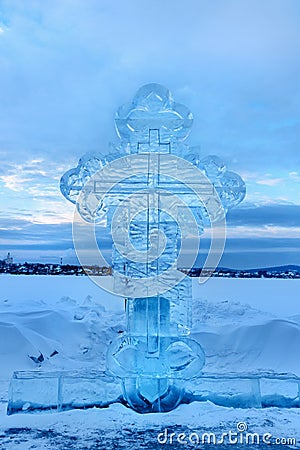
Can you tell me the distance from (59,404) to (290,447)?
1.81 m

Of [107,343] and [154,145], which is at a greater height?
[154,145]

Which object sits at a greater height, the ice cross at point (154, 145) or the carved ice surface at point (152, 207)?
the ice cross at point (154, 145)

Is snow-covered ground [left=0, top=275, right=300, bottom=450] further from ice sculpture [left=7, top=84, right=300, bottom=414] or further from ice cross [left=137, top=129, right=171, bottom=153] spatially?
ice cross [left=137, top=129, right=171, bottom=153]

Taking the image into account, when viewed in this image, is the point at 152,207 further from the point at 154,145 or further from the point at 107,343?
the point at 107,343

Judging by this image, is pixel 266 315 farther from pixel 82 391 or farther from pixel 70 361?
pixel 82 391

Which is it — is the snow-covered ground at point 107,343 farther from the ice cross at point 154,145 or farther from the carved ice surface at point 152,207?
the ice cross at point 154,145

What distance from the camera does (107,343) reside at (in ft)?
23.4

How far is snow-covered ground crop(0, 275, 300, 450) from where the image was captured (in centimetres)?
337

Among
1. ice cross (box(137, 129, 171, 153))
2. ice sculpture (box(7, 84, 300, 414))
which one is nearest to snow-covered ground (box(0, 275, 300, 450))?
ice sculpture (box(7, 84, 300, 414))

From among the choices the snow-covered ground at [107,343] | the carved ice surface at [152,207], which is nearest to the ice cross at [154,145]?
the carved ice surface at [152,207]

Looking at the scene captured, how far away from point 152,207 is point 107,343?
3.72 m

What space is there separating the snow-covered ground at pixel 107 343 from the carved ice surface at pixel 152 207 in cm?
49

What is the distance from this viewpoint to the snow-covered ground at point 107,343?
337 cm

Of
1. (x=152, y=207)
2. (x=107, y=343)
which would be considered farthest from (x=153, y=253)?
(x=107, y=343)
